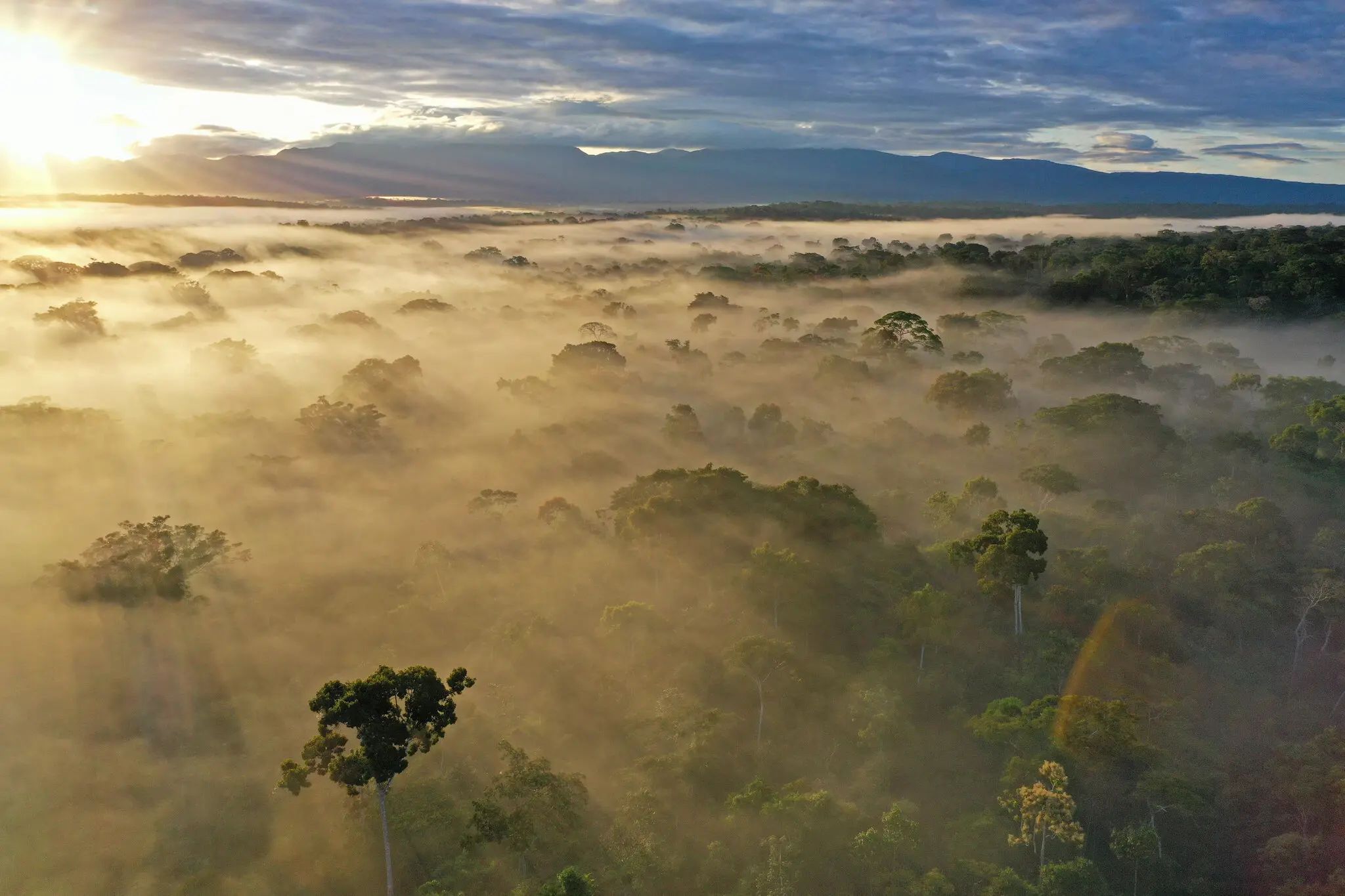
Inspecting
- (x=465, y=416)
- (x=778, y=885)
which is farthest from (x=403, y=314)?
(x=778, y=885)

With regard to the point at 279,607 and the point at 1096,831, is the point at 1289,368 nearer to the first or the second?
the point at 1096,831

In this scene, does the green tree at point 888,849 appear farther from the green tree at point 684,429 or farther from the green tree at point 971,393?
the green tree at point 971,393

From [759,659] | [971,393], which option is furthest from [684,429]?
[759,659]

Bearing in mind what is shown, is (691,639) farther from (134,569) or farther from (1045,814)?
(134,569)

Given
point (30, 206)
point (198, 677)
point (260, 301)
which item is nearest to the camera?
point (198, 677)

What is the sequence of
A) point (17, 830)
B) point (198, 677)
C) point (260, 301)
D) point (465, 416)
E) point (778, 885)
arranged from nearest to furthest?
point (778, 885) → point (17, 830) → point (198, 677) → point (465, 416) → point (260, 301)

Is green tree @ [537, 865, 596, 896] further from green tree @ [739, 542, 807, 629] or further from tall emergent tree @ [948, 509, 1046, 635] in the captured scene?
tall emergent tree @ [948, 509, 1046, 635]

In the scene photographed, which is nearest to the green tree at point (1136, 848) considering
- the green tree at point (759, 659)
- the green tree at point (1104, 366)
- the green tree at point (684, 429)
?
the green tree at point (759, 659)

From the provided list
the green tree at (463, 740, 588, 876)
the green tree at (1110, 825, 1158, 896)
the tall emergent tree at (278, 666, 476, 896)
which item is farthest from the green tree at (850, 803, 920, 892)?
the tall emergent tree at (278, 666, 476, 896)
